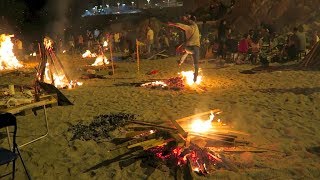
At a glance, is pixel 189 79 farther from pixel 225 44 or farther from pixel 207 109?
pixel 225 44

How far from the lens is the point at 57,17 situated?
123 ft

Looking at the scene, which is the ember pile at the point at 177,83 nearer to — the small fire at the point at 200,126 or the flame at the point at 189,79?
the flame at the point at 189,79

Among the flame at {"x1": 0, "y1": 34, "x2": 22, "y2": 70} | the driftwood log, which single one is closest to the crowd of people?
the driftwood log

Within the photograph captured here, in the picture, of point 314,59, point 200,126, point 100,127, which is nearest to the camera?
point 200,126

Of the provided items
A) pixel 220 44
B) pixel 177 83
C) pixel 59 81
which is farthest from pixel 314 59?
pixel 59 81

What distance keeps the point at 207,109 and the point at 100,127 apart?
3.14 metres

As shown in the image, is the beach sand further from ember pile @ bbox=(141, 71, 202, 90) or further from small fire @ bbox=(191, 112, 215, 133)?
small fire @ bbox=(191, 112, 215, 133)

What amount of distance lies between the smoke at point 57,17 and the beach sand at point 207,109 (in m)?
20.9

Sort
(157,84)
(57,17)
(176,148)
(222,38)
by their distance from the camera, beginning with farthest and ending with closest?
(57,17) < (222,38) < (157,84) < (176,148)

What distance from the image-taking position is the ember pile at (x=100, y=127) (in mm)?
7227

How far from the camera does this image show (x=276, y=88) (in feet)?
37.8

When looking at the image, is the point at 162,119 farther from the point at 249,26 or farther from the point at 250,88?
the point at 249,26

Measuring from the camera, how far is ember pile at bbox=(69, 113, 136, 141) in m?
7.23

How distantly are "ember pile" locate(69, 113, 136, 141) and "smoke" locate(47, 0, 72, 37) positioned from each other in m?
28.6
